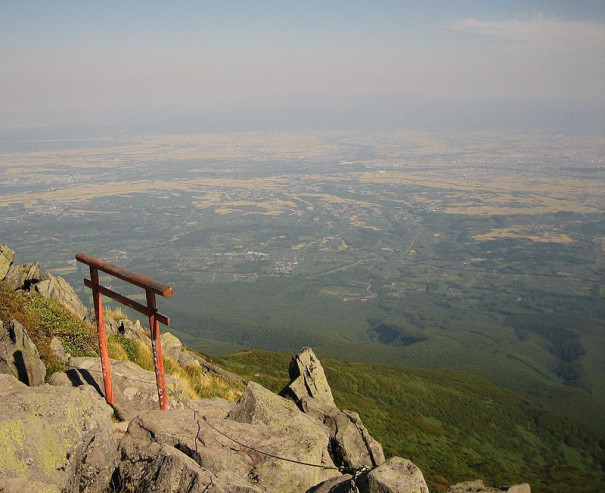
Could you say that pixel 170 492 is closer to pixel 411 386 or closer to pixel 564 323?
pixel 411 386

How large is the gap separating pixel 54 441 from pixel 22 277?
2204 cm

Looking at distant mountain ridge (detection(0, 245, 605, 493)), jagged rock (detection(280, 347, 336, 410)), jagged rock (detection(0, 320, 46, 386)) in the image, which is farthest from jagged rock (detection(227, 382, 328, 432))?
jagged rock (detection(0, 320, 46, 386))

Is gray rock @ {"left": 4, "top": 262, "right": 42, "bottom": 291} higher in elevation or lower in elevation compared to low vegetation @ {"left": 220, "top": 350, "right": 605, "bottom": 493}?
higher

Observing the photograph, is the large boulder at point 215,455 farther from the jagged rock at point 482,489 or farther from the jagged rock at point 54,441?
the jagged rock at point 482,489

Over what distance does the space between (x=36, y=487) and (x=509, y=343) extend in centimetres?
18896

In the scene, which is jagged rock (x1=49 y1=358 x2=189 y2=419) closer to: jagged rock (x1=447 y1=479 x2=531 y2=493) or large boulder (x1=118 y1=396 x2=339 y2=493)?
large boulder (x1=118 y1=396 x2=339 y2=493)

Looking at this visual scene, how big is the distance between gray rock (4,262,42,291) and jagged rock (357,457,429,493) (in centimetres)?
2460

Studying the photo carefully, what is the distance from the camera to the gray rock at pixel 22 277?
1083 inches

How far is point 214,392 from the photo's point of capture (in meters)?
22.0

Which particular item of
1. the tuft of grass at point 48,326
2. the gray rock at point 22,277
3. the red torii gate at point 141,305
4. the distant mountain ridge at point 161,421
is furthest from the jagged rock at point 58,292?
the red torii gate at point 141,305

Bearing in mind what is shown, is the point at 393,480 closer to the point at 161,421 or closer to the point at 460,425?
the point at 161,421

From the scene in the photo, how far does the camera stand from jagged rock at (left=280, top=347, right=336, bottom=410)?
2367cm

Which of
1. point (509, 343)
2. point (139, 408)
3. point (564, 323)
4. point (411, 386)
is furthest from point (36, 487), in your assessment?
point (564, 323)

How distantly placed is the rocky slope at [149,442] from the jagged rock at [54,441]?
2 centimetres
